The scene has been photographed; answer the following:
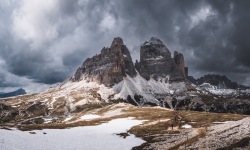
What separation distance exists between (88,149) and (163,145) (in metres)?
14.7

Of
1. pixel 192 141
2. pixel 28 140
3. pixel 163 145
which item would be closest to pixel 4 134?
pixel 28 140

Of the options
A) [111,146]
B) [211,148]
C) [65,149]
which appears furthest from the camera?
[111,146]

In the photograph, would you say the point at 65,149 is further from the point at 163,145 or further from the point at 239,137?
the point at 239,137

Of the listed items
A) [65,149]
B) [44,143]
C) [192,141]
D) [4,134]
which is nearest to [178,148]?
[192,141]

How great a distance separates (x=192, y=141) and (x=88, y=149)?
1967 cm

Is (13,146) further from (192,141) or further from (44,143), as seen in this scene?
(192,141)

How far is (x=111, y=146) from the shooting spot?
65.1m

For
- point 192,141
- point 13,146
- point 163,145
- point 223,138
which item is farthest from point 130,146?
point 13,146

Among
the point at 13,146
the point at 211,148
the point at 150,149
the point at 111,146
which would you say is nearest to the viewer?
the point at 211,148

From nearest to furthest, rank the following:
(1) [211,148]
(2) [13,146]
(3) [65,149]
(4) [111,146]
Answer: (1) [211,148] → (2) [13,146] → (3) [65,149] → (4) [111,146]

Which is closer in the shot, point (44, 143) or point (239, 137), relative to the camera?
point (239, 137)

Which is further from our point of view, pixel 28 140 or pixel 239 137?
pixel 28 140

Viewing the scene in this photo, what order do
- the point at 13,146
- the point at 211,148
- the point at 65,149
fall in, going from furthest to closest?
the point at 65,149
the point at 13,146
the point at 211,148

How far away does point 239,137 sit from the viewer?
49.6 metres
